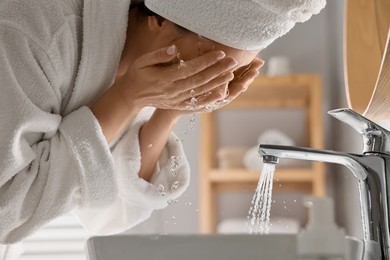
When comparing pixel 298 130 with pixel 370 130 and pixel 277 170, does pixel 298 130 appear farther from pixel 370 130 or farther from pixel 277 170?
pixel 370 130

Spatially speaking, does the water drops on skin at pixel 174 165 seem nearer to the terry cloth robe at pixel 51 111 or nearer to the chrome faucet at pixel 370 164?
the terry cloth robe at pixel 51 111

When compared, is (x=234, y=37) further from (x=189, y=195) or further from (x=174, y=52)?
(x=189, y=195)

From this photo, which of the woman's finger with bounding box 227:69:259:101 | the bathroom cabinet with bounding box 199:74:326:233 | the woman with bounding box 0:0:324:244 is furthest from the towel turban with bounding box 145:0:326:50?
the bathroom cabinet with bounding box 199:74:326:233

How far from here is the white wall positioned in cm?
217

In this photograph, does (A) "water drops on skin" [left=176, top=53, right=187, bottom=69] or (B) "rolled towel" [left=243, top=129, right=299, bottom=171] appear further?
(B) "rolled towel" [left=243, top=129, right=299, bottom=171]

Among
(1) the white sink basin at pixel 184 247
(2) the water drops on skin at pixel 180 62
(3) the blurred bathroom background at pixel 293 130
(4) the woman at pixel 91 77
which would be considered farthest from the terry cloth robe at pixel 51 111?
(3) the blurred bathroom background at pixel 293 130

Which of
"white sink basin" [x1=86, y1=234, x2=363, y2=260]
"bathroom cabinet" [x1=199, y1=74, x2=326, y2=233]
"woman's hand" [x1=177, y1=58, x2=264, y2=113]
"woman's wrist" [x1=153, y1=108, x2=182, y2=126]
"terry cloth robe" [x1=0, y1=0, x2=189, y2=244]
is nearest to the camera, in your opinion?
"white sink basin" [x1=86, y1=234, x2=363, y2=260]

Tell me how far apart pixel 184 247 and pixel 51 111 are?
326 mm

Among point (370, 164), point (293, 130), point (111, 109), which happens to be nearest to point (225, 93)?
point (111, 109)

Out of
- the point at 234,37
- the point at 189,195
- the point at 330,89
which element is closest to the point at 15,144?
the point at 234,37

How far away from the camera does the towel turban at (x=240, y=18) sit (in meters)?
0.82

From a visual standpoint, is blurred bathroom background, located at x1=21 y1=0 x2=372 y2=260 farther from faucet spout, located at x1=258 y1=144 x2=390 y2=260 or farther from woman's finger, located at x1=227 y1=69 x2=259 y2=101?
faucet spout, located at x1=258 y1=144 x2=390 y2=260

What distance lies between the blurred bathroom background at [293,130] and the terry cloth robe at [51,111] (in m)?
1.23

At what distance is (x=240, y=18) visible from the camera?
83 centimetres
